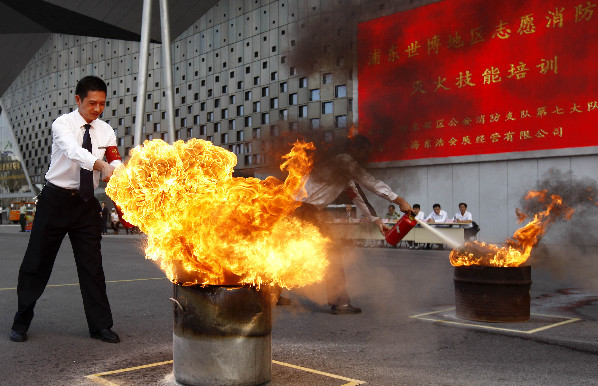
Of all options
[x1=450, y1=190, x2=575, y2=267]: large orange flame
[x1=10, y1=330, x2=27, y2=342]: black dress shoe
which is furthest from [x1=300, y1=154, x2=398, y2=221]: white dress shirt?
[x1=10, y1=330, x2=27, y2=342]: black dress shoe

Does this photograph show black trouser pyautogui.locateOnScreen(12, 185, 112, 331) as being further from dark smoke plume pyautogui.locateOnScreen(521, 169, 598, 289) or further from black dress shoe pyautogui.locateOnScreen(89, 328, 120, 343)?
dark smoke plume pyautogui.locateOnScreen(521, 169, 598, 289)

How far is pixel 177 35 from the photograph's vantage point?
49062 mm

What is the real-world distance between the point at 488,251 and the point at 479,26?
93.4 inches

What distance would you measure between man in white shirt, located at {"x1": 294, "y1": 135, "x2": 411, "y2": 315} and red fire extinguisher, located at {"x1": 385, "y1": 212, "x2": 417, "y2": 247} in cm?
14

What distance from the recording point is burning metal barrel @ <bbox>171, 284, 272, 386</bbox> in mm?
3281

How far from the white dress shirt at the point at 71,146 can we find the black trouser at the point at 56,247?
12 centimetres

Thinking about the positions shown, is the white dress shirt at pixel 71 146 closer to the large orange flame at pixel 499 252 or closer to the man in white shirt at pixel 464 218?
the large orange flame at pixel 499 252

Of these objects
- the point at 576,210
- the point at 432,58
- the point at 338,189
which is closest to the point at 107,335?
the point at 338,189

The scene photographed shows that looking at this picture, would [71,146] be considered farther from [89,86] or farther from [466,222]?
[466,222]

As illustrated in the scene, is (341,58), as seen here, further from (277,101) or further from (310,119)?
(277,101)

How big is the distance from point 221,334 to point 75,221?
2.07 metres

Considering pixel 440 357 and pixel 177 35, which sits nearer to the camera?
pixel 440 357

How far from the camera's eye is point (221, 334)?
3283mm

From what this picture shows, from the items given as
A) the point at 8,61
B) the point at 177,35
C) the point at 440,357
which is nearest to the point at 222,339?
the point at 440,357
